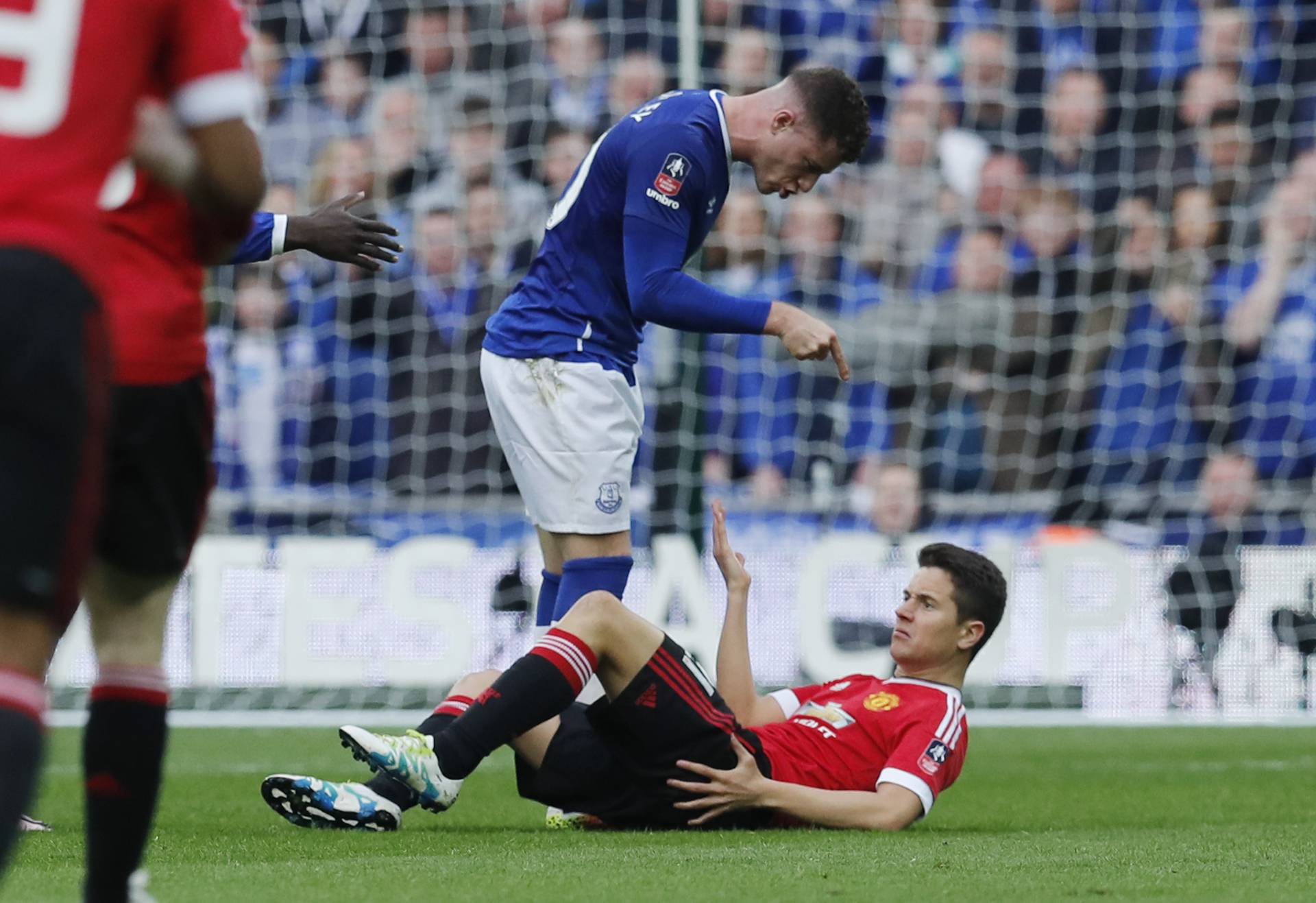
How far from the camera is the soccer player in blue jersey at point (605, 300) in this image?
455 centimetres

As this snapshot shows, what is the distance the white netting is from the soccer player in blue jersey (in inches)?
149

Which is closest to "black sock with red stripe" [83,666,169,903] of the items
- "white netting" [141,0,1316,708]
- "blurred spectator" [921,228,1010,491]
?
"white netting" [141,0,1316,708]

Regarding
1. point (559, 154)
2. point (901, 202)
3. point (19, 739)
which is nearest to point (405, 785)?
point (19, 739)

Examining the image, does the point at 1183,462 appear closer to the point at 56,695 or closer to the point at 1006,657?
the point at 1006,657

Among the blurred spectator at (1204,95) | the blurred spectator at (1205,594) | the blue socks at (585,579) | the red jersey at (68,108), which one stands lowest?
the blurred spectator at (1205,594)

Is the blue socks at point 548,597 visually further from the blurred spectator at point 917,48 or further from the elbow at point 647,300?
the blurred spectator at point 917,48

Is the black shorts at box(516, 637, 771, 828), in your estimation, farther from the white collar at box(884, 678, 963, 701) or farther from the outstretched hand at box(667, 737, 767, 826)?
the white collar at box(884, 678, 963, 701)

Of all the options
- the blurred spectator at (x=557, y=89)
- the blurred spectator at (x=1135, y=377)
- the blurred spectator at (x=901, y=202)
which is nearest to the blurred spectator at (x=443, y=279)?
the blurred spectator at (x=557, y=89)

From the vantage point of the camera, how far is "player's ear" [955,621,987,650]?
440 centimetres

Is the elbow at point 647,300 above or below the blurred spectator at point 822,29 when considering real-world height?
below

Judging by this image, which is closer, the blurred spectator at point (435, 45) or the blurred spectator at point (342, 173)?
the blurred spectator at point (342, 173)

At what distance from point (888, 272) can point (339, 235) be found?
6.53 metres

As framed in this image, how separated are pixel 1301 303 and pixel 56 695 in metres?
6.24

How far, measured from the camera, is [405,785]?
12.9ft
